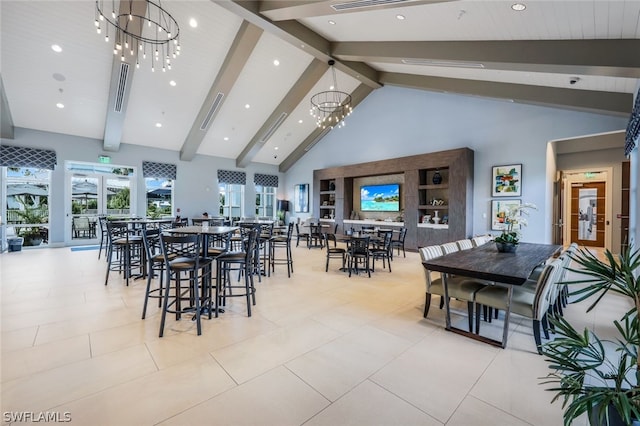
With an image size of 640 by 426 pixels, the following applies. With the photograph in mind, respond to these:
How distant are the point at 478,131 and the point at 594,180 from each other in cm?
438

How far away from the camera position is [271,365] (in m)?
2.37

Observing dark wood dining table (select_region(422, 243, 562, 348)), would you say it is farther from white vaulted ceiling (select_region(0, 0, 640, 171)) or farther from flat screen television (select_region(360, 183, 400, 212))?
flat screen television (select_region(360, 183, 400, 212))

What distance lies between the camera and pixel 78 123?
8047 millimetres

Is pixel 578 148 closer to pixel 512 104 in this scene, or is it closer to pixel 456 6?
pixel 512 104

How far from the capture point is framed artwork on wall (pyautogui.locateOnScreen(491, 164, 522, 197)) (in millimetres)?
6605

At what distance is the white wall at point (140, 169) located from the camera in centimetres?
828

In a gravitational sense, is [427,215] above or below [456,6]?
below

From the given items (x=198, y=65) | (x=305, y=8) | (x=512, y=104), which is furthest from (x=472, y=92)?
(x=198, y=65)

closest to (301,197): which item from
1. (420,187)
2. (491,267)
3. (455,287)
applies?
(420,187)

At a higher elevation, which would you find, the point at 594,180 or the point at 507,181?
the point at 594,180

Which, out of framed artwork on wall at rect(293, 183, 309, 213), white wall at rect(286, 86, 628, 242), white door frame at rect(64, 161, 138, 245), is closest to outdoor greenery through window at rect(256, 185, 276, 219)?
framed artwork on wall at rect(293, 183, 309, 213)

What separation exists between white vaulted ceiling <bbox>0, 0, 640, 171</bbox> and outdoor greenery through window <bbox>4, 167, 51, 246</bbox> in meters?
1.22

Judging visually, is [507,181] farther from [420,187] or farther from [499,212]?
[420,187]

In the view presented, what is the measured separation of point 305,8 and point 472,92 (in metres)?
4.15
